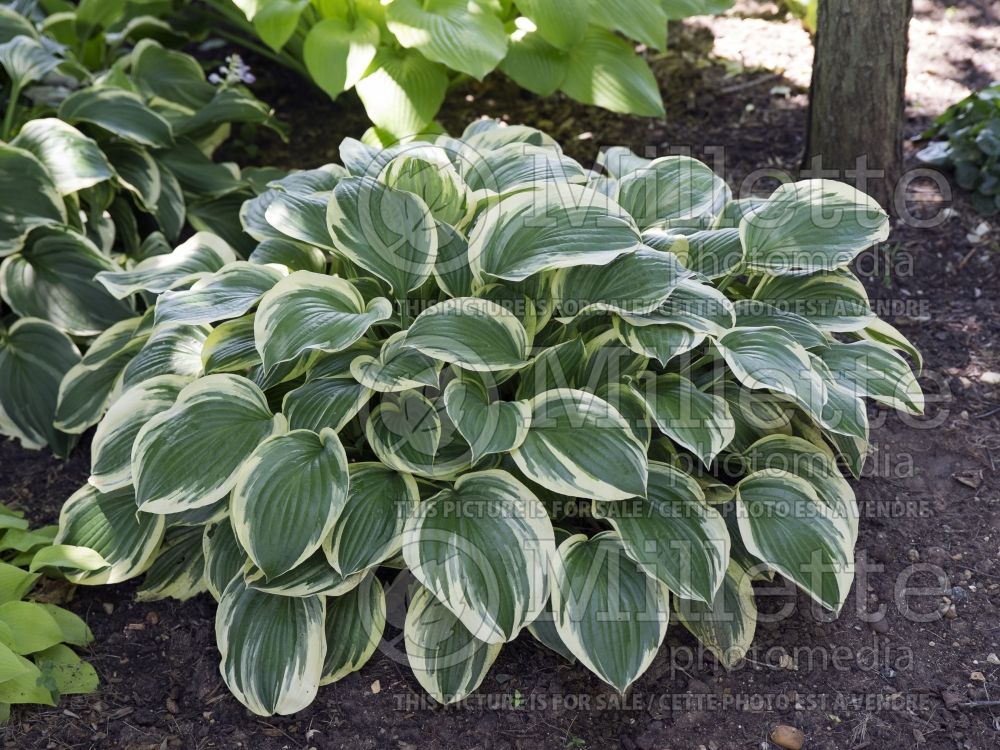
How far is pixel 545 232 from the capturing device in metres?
2.04

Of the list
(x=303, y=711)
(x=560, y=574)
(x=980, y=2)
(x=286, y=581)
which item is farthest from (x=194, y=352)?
(x=980, y=2)

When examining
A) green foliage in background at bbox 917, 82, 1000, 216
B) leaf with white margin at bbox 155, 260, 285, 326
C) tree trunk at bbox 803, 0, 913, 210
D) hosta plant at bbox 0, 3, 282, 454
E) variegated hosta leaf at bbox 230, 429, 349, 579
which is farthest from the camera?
green foliage in background at bbox 917, 82, 1000, 216

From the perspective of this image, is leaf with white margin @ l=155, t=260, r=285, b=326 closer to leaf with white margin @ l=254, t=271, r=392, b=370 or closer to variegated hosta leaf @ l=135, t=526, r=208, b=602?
leaf with white margin @ l=254, t=271, r=392, b=370

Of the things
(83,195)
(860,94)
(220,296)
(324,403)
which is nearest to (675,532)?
(324,403)

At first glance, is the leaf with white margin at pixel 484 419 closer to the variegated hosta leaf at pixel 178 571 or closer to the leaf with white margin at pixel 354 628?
the leaf with white margin at pixel 354 628

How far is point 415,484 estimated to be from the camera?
6.49 feet

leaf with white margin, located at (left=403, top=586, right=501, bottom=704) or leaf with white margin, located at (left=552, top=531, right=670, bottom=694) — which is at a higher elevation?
leaf with white margin, located at (left=552, top=531, right=670, bottom=694)

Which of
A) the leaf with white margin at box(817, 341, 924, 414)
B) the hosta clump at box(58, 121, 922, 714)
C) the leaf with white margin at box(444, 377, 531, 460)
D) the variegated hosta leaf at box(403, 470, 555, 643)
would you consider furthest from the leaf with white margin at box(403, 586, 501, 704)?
the leaf with white margin at box(817, 341, 924, 414)

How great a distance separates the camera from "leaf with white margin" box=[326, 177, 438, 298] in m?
2.08

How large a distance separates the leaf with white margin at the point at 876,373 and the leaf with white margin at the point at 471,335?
2.28 ft

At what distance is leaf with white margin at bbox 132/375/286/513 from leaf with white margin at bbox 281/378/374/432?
4 centimetres

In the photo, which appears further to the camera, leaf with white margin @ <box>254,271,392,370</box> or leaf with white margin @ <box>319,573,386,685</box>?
leaf with white margin @ <box>319,573,386,685</box>

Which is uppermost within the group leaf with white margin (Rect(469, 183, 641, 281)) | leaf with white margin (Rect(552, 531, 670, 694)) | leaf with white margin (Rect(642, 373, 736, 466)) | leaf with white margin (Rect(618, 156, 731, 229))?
leaf with white margin (Rect(469, 183, 641, 281))

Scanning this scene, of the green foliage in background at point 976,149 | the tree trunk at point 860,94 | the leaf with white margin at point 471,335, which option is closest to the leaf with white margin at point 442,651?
the leaf with white margin at point 471,335
